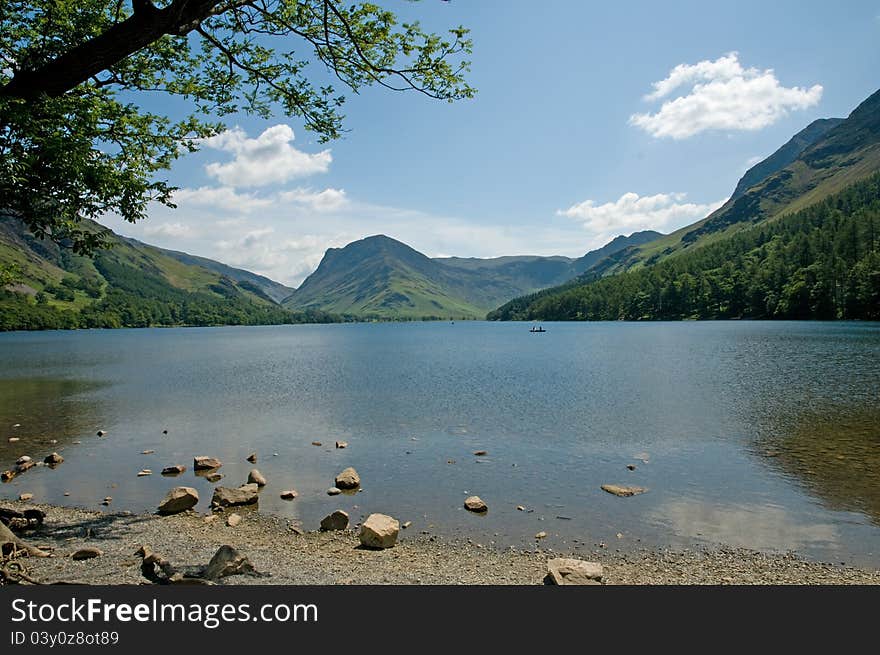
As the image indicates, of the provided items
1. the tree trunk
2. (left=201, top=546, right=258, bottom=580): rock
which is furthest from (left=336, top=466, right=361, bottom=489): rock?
the tree trunk

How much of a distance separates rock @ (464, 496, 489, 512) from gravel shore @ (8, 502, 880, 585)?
3138mm

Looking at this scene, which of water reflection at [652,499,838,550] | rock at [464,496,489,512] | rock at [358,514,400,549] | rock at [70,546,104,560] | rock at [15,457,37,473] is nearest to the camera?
rock at [70,546,104,560]

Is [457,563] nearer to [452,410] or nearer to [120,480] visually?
[120,480]

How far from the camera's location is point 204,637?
8133 millimetres

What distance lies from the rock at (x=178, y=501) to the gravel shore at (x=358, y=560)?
1.73 m

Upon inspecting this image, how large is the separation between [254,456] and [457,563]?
700 inches

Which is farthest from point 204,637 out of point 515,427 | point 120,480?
point 515,427

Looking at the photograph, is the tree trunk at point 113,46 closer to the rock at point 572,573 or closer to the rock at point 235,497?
the rock at point 572,573

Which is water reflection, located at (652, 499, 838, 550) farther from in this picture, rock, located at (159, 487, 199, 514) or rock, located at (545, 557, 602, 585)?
rock, located at (159, 487, 199, 514)

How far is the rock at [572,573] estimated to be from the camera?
42.3 ft

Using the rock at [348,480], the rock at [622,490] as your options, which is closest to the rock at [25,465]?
the rock at [348,480]

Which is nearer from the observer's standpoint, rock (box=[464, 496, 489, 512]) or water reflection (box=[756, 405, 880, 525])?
rock (box=[464, 496, 489, 512])

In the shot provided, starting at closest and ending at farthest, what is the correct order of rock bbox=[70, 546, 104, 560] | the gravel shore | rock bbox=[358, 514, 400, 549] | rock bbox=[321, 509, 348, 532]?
1. the gravel shore
2. rock bbox=[70, 546, 104, 560]
3. rock bbox=[358, 514, 400, 549]
4. rock bbox=[321, 509, 348, 532]

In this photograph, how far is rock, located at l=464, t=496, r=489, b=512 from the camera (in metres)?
20.3
